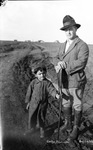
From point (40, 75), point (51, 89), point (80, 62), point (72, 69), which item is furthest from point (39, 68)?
point (80, 62)

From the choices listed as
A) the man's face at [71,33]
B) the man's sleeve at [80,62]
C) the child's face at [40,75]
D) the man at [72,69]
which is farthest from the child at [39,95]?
the man's face at [71,33]

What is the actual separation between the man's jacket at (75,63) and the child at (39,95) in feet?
Result: 0.85

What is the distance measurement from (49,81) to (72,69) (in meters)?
0.40

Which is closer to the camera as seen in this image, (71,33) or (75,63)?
(75,63)

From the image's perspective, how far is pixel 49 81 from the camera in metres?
4.16

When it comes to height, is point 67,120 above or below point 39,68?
below

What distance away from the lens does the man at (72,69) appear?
13.2ft

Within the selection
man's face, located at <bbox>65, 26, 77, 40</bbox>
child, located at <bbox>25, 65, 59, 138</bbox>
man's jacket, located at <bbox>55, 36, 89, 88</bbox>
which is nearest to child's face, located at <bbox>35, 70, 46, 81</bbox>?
child, located at <bbox>25, 65, 59, 138</bbox>

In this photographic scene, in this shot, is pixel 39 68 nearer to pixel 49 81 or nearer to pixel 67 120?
pixel 49 81

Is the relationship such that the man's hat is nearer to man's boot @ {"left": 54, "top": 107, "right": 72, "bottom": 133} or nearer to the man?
the man

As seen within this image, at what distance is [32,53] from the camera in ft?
14.6

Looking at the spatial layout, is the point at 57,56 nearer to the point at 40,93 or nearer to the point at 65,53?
the point at 65,53

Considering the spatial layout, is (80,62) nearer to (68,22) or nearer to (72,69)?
(72,69)

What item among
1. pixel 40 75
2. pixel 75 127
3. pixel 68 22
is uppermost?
pixel 68 22
